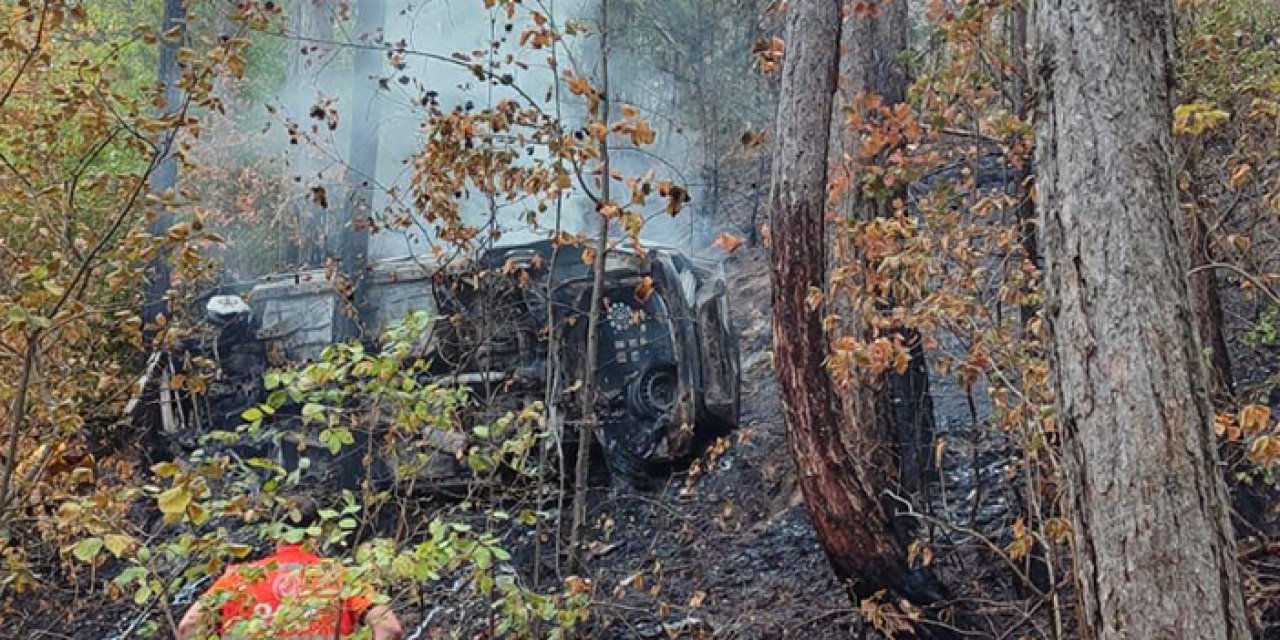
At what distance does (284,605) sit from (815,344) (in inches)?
118

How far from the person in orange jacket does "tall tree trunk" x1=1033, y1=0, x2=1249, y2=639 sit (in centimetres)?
235

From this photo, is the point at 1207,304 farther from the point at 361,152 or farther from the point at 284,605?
the point at 361,152

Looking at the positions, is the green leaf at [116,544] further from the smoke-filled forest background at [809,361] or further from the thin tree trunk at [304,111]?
Answer: the thin tree trunk at [304,111]

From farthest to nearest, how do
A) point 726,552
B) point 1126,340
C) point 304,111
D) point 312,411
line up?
point 304,111
point 726,552
point 312,411
point 1126,340

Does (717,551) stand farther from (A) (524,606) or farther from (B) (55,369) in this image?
(B) (55,369)

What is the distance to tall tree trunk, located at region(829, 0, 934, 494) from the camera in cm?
570

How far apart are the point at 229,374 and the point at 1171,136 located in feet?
30.6

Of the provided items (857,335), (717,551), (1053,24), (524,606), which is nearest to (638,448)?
(717,551)

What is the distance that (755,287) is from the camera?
1530 centimetres

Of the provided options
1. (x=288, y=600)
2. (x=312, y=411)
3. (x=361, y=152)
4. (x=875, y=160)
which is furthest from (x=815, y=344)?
(x=361, y=152)

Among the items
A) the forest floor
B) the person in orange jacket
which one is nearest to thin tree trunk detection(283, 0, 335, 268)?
the forest floor

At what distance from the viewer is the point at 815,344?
5293mm

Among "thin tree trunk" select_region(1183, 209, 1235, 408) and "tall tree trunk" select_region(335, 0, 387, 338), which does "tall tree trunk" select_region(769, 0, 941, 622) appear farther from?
"tall tree trunk" select_region(335, 0, 387, 338)

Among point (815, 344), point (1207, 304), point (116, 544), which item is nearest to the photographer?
point (116, 544)
